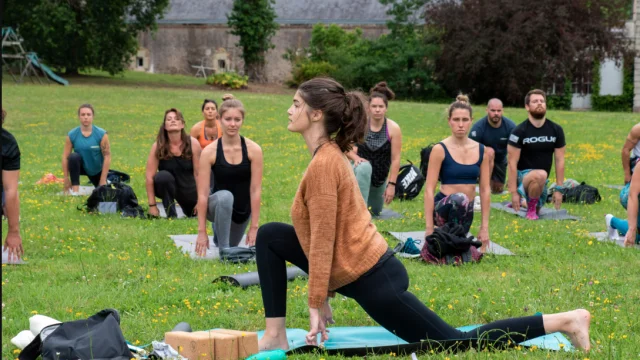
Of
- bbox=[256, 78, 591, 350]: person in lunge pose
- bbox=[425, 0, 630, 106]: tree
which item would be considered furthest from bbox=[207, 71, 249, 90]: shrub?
bbox=[256, 78, 591, 350]: person in lunge pose

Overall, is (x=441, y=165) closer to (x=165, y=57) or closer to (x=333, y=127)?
(x=333, y=127)

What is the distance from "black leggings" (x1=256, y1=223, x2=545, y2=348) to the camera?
4.44 metres

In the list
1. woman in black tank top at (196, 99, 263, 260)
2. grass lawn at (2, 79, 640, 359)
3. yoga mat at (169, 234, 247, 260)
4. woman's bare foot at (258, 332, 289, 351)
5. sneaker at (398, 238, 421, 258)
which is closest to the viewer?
woman's bare foot at (258, 332, 289, 351)

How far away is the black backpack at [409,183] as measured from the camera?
Result: 12.6 metres

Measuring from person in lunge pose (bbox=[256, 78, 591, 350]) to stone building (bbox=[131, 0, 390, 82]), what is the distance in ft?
160

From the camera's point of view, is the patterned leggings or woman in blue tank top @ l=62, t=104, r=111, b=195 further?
woman in blue tank top @ l=62, t=104, r=111, b=195

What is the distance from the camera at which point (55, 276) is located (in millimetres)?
7051

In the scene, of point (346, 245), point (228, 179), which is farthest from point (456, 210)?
point (346, 245)

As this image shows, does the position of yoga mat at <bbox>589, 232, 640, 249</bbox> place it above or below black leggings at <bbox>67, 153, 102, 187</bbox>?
below

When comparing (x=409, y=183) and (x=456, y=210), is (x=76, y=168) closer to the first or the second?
(x=409, y=183)

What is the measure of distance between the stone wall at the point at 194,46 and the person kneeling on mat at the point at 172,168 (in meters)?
43.5

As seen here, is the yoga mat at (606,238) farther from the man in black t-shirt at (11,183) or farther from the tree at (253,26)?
the tree at (253,26)

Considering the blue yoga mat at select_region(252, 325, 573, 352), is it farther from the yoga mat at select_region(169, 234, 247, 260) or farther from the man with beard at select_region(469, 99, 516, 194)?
the man with beard at select_region(469, 99, 516, 194)

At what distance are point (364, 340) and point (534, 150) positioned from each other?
21.5ft
